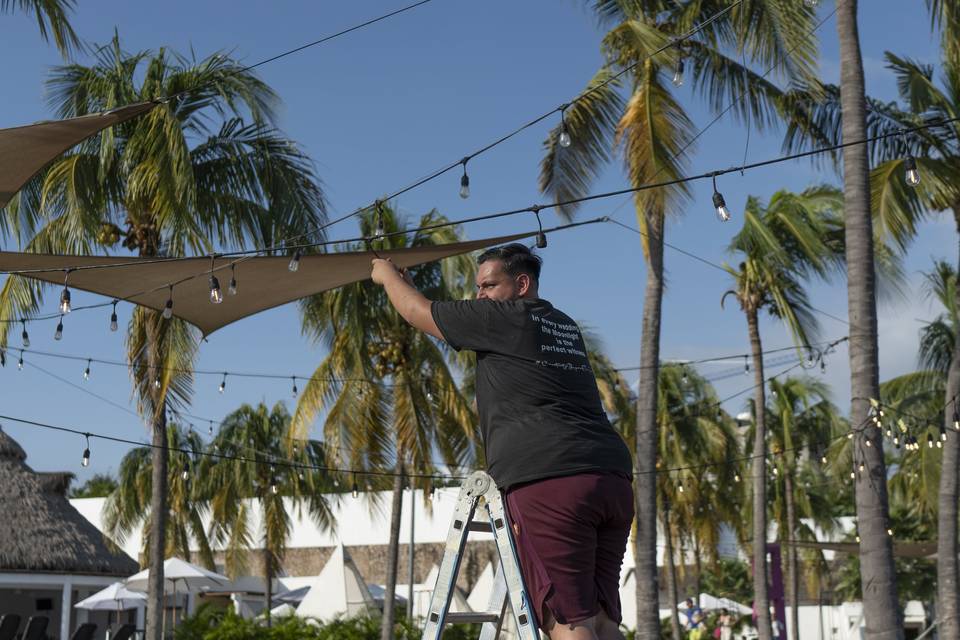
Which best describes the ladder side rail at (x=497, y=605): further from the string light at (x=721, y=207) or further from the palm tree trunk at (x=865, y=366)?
the palm tree trunk at (x=865, y=366)

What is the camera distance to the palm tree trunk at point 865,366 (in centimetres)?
1036

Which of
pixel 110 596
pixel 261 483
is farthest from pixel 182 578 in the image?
pixel 261 483

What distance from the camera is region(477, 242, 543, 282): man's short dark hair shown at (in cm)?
404

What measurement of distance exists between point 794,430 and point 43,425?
29455mm

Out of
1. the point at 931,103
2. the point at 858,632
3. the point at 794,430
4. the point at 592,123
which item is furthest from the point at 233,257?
the point at 858,632

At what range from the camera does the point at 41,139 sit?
6855mm

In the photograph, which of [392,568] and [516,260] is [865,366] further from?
[392,568]

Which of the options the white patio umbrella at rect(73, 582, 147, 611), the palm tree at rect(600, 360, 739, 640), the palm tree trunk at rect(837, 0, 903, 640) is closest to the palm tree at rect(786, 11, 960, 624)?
the palm tree trunk at rect(837, 0, 903, 640)

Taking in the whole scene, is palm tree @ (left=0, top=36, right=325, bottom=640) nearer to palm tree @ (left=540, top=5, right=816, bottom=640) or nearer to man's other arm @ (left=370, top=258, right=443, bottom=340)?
palm tree @ (left=540, top=5, right=816, bottom=640)

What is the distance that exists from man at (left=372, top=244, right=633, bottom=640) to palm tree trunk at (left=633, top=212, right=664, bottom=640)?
440 inches

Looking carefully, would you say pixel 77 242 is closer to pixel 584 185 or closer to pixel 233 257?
pixel 584 185

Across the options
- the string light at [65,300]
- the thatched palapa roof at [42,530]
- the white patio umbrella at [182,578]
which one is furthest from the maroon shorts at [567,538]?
the thatched palapa roof at [42,530]

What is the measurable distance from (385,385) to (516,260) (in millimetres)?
19610

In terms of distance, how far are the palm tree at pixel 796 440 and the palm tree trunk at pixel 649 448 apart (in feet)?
52.9
